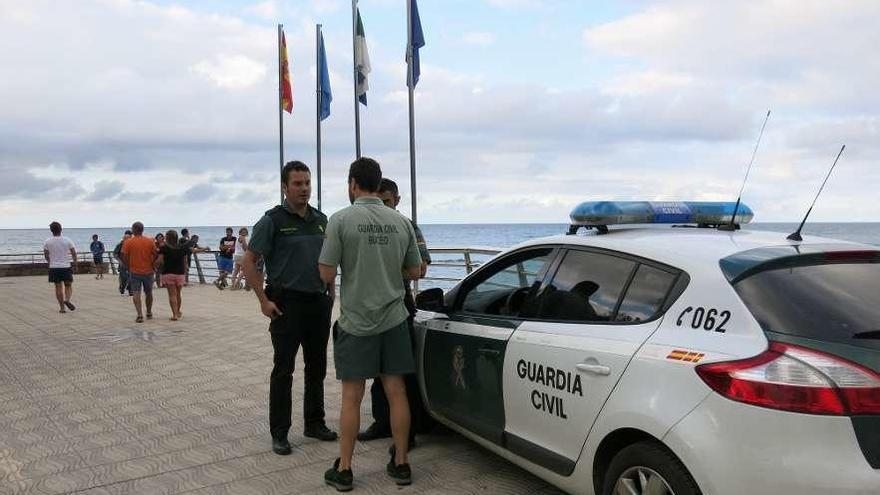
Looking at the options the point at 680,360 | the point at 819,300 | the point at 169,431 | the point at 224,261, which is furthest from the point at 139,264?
the point at 819,300

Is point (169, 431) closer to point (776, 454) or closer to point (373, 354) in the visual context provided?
point (373, 354)

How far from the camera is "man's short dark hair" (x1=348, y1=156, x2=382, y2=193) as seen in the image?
395 cm

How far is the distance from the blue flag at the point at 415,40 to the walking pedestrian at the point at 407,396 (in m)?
10.7

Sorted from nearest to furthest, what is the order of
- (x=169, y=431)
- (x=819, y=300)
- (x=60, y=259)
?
(x=819, y=300) → (x=169, y=431) → (x=60, y=259)

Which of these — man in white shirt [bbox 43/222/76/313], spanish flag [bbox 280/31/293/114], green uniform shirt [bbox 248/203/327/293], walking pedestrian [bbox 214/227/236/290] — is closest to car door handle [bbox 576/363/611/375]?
green uniform shirt [bbox 248/203/327/293]

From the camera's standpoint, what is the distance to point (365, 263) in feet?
12.5

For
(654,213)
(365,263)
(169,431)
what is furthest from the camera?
(169,431)

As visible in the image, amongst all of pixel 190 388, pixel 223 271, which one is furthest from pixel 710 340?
pixel 223 271

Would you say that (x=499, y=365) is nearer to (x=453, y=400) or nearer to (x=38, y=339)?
(x=453, y=400)

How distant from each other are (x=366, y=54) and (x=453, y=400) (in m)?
14.6

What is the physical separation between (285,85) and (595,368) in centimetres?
1978

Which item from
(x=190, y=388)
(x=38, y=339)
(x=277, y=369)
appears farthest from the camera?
(x=38, y=339)

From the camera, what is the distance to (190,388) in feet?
21.4

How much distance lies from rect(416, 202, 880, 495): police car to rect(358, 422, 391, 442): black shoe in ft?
3.29
